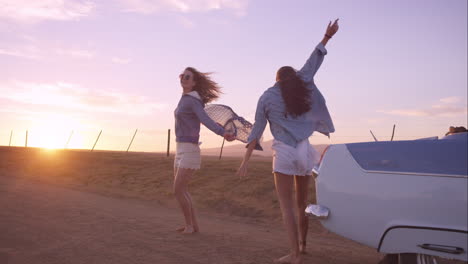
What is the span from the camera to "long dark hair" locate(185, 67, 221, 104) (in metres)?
6.29

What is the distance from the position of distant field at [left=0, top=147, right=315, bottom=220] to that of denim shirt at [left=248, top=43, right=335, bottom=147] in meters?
5.10

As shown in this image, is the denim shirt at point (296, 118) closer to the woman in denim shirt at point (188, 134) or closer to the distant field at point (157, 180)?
the woman in denim shirt at point (188, 134)

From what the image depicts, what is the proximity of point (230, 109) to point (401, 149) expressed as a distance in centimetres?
343

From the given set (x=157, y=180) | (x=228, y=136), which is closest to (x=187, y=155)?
(x=228, y=136)

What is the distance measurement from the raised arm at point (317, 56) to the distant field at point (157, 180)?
5.27 m

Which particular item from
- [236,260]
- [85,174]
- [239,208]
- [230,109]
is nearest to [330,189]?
[236,260]

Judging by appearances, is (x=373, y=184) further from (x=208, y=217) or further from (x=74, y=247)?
(x=208, y=217)

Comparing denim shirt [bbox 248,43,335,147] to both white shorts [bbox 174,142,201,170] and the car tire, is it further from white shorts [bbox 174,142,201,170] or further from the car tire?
white shorts [bbox 174,142,201,170]

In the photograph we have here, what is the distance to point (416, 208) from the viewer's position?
3.01 meters

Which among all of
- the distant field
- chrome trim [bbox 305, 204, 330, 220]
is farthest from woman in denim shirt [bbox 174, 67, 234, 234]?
the distant field

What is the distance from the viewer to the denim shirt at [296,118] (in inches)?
169

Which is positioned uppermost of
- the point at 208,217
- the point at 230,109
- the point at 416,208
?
the point at 230,109

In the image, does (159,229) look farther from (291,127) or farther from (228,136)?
(291,127)

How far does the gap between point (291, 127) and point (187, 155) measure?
211cm
